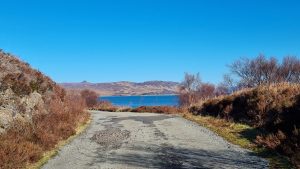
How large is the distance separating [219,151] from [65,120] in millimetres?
9528

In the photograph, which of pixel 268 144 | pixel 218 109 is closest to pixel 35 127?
pixel 268 144

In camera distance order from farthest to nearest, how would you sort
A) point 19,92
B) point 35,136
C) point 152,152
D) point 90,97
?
point 90,97
point 19,92
point 35,136
point 152,152

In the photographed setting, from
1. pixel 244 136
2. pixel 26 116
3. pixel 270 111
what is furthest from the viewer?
pixel 270 111

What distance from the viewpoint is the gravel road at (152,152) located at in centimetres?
1286

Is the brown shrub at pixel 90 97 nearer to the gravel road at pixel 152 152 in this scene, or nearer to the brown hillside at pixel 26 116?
the brown hillside at pixel 26 116

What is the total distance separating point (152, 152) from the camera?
15.1m

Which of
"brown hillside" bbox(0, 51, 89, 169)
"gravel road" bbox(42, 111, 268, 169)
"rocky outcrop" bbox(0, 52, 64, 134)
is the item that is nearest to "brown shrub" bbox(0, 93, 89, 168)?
"brown hillside" bbox(0, 51, 89, 169)

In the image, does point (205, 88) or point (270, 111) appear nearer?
point (270, 111)

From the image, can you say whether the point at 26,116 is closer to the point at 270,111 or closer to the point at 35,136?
the point at 35,136

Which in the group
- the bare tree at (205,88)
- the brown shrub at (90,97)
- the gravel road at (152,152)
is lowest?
the gravel road at (152,152)

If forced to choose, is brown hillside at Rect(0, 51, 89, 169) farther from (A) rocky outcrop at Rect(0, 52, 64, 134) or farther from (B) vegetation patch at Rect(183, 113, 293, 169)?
(B) vegetation patch at Rect(183, 113, 293, 169)

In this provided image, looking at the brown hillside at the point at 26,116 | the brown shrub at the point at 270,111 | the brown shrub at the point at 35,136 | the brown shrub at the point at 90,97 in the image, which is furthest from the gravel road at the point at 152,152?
the brown shrub at the point at 90,97

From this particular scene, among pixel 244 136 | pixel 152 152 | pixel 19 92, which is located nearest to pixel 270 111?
pixel 244 136

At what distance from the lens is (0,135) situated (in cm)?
1436
